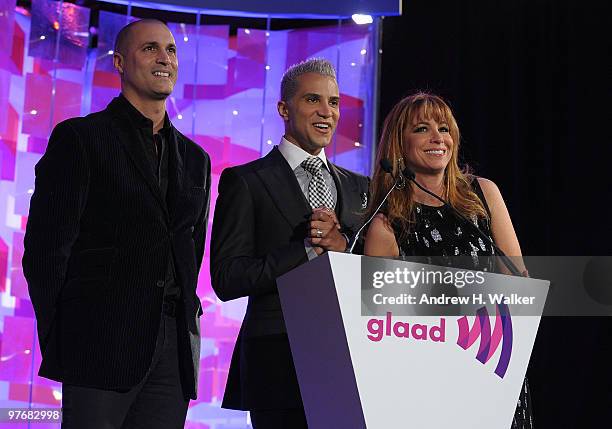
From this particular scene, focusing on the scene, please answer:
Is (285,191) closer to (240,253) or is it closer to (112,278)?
(240,253)

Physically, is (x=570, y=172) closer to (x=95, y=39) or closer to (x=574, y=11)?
(x=574, y=11)

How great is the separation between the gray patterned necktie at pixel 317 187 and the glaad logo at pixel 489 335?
855 millimetres

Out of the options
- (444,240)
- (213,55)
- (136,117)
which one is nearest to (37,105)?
(213,55)

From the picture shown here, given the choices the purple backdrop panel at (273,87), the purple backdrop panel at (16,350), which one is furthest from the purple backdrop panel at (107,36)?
the purple backdrop panel at (16,350)

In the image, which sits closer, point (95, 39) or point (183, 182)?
point (183, 182)

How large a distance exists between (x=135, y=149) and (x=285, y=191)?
42 centimetres

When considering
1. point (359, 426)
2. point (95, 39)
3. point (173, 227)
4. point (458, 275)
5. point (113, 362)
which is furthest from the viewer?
point (95, 39)

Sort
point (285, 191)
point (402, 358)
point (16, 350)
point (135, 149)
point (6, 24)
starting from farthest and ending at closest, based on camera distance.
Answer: point (6, 24) → point (16, 350) → point (285, 191) → point (135, 149) → point (402, 358)

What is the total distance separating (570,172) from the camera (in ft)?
13.6

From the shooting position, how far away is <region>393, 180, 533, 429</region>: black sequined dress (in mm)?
2125

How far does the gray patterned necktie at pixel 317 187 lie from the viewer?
7.84ft

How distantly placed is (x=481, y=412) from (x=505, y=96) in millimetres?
2975

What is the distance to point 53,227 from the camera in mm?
2105

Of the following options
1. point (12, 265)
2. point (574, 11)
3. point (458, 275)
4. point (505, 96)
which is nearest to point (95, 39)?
point (12, 265)
